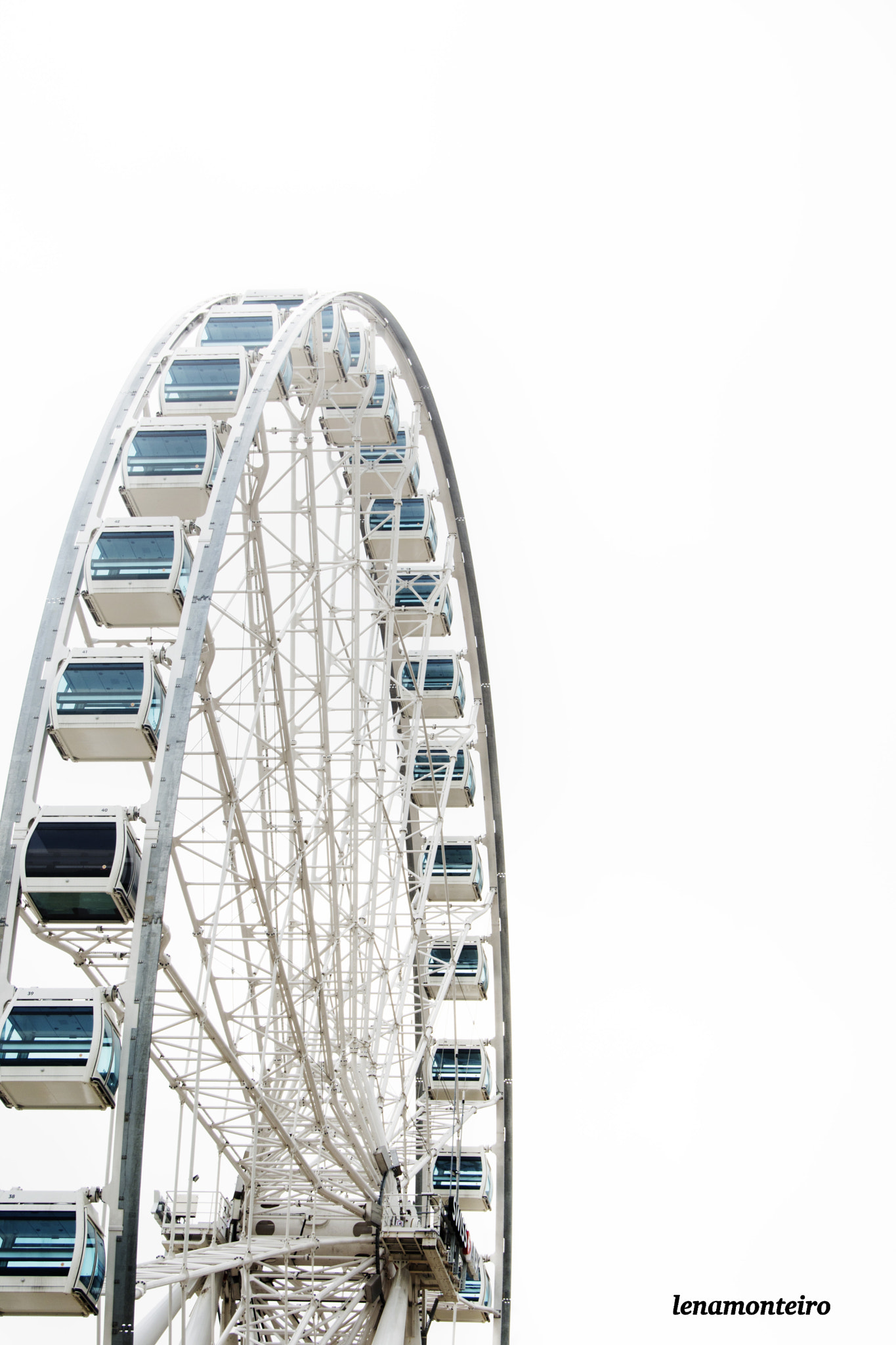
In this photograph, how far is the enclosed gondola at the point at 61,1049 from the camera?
16.1 meters

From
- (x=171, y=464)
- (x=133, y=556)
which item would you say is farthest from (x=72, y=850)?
(x=171, y=464)

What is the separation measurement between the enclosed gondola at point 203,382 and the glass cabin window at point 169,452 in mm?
1099

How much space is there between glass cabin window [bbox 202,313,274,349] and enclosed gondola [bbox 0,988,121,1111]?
379 inches

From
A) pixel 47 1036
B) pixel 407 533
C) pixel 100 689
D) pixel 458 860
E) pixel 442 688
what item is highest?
pixel 407 533

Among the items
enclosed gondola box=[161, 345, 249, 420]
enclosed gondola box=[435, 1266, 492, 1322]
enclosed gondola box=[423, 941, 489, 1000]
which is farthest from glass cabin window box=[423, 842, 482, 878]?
enclosed gondola box=[161, 345, 249, 420]

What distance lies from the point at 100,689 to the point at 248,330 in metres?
6.52

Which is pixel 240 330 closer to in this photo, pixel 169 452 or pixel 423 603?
pixel 169 452

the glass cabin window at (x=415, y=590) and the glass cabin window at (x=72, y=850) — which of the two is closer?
the glass cabin window at (x=72, y=850)

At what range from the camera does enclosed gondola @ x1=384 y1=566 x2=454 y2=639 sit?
31.0m

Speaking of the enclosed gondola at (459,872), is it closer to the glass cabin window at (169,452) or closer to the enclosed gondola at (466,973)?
the enclosed gondola at (466,973)

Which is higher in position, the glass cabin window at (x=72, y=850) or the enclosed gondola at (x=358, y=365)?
the enclosed gondola at (x=358, y=365)

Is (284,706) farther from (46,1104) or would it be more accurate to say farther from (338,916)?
(46,1104)

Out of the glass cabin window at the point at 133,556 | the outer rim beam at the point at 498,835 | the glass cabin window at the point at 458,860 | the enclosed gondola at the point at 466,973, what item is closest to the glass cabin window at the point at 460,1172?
the outer rim beam at the point at 498,835

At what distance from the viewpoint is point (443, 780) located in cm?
3381
